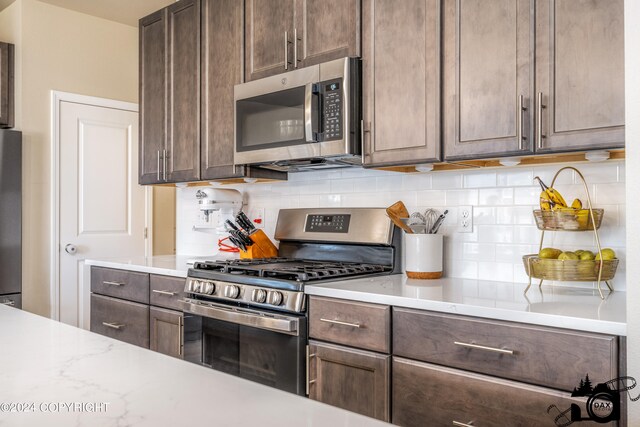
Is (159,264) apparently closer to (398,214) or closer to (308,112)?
(308,112)

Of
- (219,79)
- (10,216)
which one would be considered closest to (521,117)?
(219,79)

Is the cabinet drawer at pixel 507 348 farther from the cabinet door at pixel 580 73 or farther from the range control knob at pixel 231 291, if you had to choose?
the range control knob at pixel 231 291

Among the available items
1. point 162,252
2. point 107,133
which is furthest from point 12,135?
point 162,252

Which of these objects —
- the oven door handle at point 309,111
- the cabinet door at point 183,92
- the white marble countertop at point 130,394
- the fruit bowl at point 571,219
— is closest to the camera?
the white marble countertop at point 130,394

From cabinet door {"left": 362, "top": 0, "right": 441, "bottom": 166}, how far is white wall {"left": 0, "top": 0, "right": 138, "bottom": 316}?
2680mm

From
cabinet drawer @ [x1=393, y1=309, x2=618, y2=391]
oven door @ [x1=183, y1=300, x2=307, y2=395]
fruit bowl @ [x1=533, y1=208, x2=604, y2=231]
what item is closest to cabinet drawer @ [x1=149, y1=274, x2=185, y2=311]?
oven door @ [x1=183, y1=300, x2=307, y2=395]

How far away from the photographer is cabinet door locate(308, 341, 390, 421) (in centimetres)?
179

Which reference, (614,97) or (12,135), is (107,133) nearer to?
(12,135)

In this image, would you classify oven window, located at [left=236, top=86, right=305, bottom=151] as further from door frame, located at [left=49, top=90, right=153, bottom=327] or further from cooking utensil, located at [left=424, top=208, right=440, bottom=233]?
door frame, located at [left=49, top=90, right=153, bottom=327]

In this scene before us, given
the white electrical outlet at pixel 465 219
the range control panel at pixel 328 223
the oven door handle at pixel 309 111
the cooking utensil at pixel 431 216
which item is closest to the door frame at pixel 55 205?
the range control panel at pixel 328 223

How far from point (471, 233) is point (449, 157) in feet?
1.41

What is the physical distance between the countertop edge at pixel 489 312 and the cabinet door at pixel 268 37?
1.19 m

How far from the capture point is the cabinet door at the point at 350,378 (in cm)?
179

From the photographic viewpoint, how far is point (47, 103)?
150 inches
